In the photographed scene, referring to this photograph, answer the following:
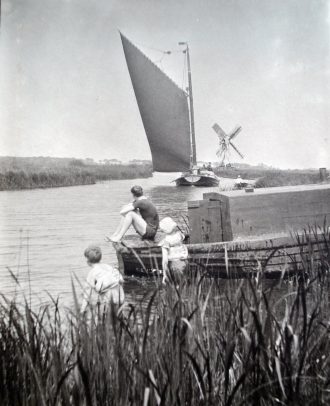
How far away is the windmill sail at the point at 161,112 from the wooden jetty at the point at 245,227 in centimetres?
1417

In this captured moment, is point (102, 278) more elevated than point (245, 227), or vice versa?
point (102, 278)

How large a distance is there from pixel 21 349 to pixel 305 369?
111 cm

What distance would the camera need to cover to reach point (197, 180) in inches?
1072

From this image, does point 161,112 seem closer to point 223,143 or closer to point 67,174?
point 67,174

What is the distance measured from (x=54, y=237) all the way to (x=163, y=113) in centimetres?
1279

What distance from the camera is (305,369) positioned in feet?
6.31

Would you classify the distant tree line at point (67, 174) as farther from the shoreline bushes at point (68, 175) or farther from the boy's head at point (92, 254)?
the boy's head at point (92, 254)

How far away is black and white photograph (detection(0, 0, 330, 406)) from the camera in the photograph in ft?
6.12

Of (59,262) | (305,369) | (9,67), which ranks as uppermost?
(9,67)

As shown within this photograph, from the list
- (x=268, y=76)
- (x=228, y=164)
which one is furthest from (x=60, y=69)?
(x=228, y=164)

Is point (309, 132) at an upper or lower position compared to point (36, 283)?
upper

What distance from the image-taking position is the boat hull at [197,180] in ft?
86.4

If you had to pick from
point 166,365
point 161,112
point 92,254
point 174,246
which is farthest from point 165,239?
point 161,112

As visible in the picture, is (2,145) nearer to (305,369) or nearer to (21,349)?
(21,349)
